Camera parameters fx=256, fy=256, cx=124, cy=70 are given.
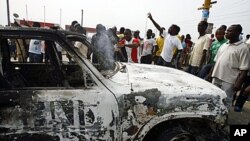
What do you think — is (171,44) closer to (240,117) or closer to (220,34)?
(220,34)

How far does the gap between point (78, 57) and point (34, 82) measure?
125 centimetres

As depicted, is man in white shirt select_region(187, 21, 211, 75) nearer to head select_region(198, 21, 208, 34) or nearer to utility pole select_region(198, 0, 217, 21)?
head select_region(198, 21, 208, 34)

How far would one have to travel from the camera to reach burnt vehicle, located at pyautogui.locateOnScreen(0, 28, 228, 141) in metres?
2.35

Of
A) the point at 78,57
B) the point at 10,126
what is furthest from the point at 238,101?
the point at 10,126

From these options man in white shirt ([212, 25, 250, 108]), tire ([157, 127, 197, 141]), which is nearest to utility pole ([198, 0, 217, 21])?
man in white shirt ([212, 25, 250, 108])

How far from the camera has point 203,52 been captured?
5723mm

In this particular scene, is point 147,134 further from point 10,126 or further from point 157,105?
point 10,126

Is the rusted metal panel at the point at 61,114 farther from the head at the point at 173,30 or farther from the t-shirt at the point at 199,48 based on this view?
the head at the point at 173,30

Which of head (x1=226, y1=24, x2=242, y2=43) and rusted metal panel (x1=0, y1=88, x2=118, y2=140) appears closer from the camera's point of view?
rusted metal panel (x1=0, y1=88, x2=118, y2=140)

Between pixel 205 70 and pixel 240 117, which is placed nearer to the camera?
pixel 240 117

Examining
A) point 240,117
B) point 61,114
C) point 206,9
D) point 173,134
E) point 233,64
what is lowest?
point 240,117

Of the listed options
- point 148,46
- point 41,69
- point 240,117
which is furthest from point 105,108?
point 148,46

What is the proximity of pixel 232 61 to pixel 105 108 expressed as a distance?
255cm

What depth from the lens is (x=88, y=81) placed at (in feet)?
8.34
